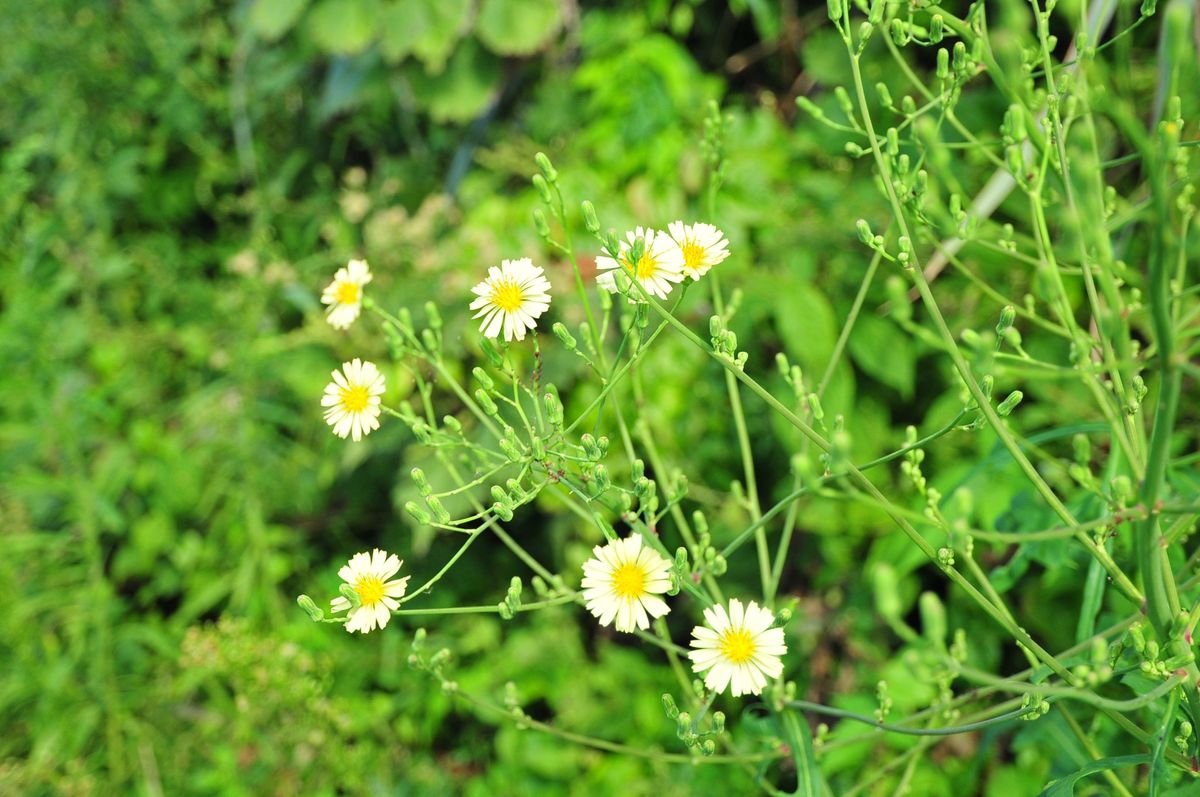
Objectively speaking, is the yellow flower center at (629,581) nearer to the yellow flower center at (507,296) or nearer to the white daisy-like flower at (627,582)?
the white daisy-like flower at (627,582)

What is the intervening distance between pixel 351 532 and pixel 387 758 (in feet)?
2.01

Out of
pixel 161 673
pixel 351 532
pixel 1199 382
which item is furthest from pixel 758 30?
pixel 161 673

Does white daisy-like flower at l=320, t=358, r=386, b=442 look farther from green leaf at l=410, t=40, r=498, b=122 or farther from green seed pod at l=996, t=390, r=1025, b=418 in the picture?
green leaf at l=410, t=40, r=498, b=122

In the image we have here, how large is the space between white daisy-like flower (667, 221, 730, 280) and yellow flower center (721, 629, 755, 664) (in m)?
0.23

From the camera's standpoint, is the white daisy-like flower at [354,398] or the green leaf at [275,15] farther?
the green leaf at [275,15]

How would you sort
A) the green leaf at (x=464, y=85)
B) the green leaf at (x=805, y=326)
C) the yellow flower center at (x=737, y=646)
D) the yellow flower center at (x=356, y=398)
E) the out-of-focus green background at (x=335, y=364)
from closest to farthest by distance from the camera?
the yellow flower center at (x=737, y=646) < the yellow flower center at (x=356, y=398) < the green leaf at (x=805, y=326) < the out-of-focus green background at (x=335, y=364) < the green leaf at (x=464, y=85)

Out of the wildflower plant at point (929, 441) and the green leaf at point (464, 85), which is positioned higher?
the green leaf at point (464, 85)

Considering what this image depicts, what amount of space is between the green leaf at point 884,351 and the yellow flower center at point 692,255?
2.71ft

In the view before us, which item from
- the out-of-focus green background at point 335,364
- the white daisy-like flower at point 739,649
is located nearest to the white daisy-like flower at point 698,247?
Answer: the white daisy-like flower at point 739,649

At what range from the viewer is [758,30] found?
1.89 m

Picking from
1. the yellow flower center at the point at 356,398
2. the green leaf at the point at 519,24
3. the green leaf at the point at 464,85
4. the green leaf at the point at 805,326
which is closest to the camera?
the yellow flower center at the point at 356,398

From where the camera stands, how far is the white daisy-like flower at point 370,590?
57 centimetres

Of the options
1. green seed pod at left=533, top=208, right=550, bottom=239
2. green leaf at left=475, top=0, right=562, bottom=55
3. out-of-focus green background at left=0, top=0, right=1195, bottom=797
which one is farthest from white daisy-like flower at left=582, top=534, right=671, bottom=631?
green leaf at left=475, top=0, right=562, bottom=55

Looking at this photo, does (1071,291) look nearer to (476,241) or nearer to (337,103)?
(476,241)
